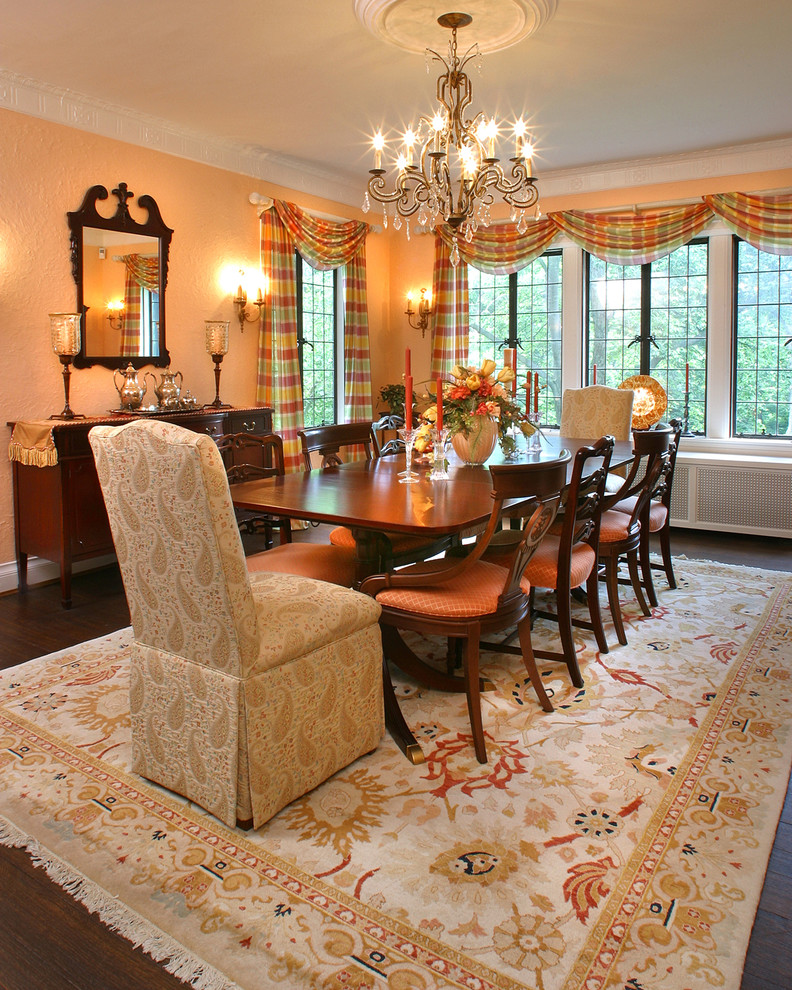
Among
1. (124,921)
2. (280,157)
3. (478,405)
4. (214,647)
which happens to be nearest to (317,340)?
(280,157)

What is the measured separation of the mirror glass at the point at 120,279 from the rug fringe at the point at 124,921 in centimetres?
319

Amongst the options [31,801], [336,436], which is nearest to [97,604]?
[336,436]

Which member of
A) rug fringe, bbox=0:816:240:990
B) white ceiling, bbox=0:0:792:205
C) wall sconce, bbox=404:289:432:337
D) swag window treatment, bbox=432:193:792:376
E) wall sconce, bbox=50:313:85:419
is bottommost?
rug fringe, bbox=0:816:240:990

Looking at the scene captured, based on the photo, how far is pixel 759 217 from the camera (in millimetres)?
5395

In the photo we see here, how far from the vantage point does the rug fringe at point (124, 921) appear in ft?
5.16

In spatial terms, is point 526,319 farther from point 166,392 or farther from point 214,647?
point 214,647

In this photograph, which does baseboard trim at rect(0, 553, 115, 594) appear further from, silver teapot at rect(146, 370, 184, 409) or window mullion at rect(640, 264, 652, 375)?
window mullion at rect(640, 264, 652, 375)

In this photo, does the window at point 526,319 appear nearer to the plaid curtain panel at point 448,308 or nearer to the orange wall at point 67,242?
the plaid curtain panel at point 448,308

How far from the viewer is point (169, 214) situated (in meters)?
5.00

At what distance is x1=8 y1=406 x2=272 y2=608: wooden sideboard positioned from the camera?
158 inches

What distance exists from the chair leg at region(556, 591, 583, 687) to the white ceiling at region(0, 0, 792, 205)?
2.38 metres

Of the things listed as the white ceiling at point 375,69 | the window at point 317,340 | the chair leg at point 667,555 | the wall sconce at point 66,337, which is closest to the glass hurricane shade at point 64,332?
the wall sconce at point 66,337

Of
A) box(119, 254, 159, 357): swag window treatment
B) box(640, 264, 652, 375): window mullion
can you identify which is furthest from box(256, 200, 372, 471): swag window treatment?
box(640, 264, 652, 375): window mullion

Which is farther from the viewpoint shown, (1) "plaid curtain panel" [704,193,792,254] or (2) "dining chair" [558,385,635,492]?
(1) "plaid curtain panel" [704,193,792,254]
